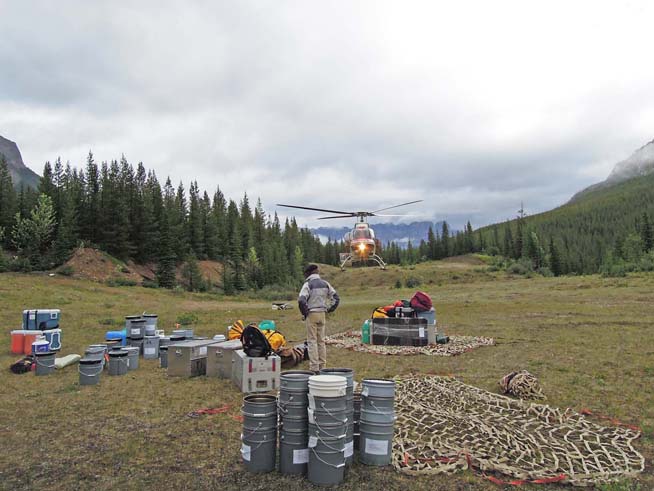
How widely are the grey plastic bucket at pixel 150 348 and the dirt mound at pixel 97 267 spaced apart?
146 feet

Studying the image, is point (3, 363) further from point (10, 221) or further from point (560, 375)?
point (10, 221)

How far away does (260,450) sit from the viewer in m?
5.77

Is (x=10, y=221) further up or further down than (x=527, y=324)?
further up

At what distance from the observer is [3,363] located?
525 inches

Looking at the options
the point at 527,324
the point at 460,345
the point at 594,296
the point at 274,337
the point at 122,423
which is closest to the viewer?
the point at 122,423

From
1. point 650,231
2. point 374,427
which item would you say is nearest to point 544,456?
point 374,427

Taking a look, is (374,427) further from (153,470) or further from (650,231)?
(650,231)

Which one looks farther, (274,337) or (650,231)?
(650,231)

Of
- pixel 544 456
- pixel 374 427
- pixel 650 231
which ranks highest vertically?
pixel 650 231

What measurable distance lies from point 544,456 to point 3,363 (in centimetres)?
1460

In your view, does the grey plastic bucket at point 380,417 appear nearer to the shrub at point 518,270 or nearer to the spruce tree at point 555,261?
the shrub at point 518,270

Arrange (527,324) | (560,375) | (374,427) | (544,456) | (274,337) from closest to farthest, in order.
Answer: (374,427), (544,456), (560,375), (274,337), (527,324)

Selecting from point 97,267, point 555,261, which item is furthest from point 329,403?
point 555,261

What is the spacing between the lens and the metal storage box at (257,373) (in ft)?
32.9
